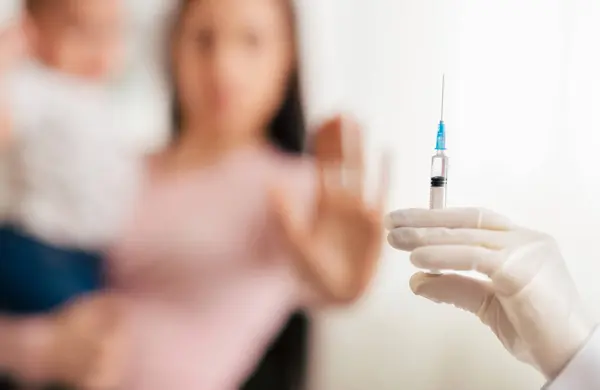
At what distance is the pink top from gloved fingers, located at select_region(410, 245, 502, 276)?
17cm

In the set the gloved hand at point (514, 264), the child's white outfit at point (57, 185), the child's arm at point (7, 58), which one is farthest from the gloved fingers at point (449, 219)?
the child's arm at point (7, 58)

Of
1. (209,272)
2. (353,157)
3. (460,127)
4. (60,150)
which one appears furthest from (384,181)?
(60,150)

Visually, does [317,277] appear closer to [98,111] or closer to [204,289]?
[204,289]

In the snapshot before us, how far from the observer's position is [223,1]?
2.61 feet

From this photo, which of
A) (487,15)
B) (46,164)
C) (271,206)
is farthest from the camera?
(487,15)

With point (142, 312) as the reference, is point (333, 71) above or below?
above

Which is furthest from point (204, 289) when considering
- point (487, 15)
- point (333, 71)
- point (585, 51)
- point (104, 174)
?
point (585, 51)

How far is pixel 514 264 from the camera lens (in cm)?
83

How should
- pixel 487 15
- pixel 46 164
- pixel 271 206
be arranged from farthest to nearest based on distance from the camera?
pixel 487 15 → pixel 271 206 → pixel 46 164

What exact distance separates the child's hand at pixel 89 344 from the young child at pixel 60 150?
A: 0.02m

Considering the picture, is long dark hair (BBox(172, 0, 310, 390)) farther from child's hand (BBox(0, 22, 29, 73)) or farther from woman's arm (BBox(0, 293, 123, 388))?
child's hand (BBox(0, 22, 29, 73))

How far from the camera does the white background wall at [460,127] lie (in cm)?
88

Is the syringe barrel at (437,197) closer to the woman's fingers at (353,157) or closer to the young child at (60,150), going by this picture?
the woman's fingers at (353,157)

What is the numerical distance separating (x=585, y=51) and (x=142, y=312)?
2.63 feet
